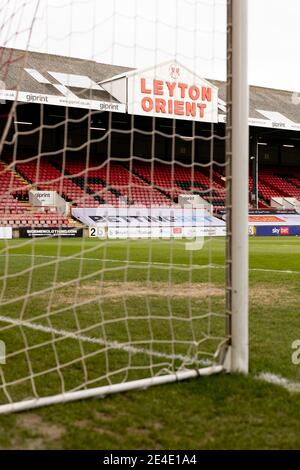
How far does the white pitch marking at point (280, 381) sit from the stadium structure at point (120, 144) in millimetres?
12816

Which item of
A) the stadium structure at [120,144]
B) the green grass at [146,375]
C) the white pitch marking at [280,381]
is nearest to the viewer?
the green grass at [146,375]

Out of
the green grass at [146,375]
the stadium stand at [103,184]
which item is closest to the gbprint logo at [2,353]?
the green grass at [146,375]

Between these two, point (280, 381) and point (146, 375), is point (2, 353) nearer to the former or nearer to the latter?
point (146, 375)

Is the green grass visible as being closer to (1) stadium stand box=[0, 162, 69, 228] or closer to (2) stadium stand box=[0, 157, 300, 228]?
(2) stadium stand box=[0, 157, 300, 228]

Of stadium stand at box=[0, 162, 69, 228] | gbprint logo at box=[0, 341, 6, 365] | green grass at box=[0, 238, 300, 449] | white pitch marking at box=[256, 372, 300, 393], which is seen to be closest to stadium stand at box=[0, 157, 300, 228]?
stadium stand at box=[0, 162, 69, 228]

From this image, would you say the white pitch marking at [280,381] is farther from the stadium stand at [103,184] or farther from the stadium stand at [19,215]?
the stadium stand at [19,215]

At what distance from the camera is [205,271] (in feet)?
26.0

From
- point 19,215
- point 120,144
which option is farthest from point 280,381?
point 120,144

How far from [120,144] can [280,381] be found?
1031 inches

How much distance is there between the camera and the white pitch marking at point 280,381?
2691 millimetres

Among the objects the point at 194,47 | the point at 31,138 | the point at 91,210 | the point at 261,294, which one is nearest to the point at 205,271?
the point at 261,294

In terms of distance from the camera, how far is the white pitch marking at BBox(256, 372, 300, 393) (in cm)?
269

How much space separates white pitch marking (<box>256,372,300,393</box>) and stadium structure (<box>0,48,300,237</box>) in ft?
42.0
